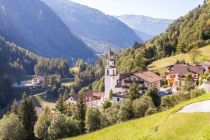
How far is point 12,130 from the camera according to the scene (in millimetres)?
71312

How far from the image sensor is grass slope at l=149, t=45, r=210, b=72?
14718 centimetres

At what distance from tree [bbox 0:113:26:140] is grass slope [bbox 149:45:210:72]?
3305 inches

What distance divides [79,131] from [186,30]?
134153 millimetres

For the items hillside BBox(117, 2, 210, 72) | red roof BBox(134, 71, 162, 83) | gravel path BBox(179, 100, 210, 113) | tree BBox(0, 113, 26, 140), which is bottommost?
tree BBox(0, 113, 26, 140)

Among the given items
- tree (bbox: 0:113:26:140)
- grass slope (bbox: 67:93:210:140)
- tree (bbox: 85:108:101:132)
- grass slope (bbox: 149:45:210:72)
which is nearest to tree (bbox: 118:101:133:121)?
tree (bbox: 85:108:101:132)

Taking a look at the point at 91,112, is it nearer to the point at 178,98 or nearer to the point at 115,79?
the point at 178,98

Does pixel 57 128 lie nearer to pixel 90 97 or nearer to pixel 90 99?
pixel 90 99

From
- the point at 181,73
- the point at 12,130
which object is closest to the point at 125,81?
the point at 181,73

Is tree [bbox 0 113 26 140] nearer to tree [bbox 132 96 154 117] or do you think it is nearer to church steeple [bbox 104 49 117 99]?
tree [bbox 132 96 154 117]

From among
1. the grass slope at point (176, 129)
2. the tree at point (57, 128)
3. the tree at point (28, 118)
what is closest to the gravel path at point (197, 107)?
the grass slope at point (176, 129)

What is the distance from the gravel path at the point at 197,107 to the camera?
29.7m

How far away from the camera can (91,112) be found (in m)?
70.6

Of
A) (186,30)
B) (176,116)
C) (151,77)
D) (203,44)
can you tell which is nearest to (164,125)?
(176,116)

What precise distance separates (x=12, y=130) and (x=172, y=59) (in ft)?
323
